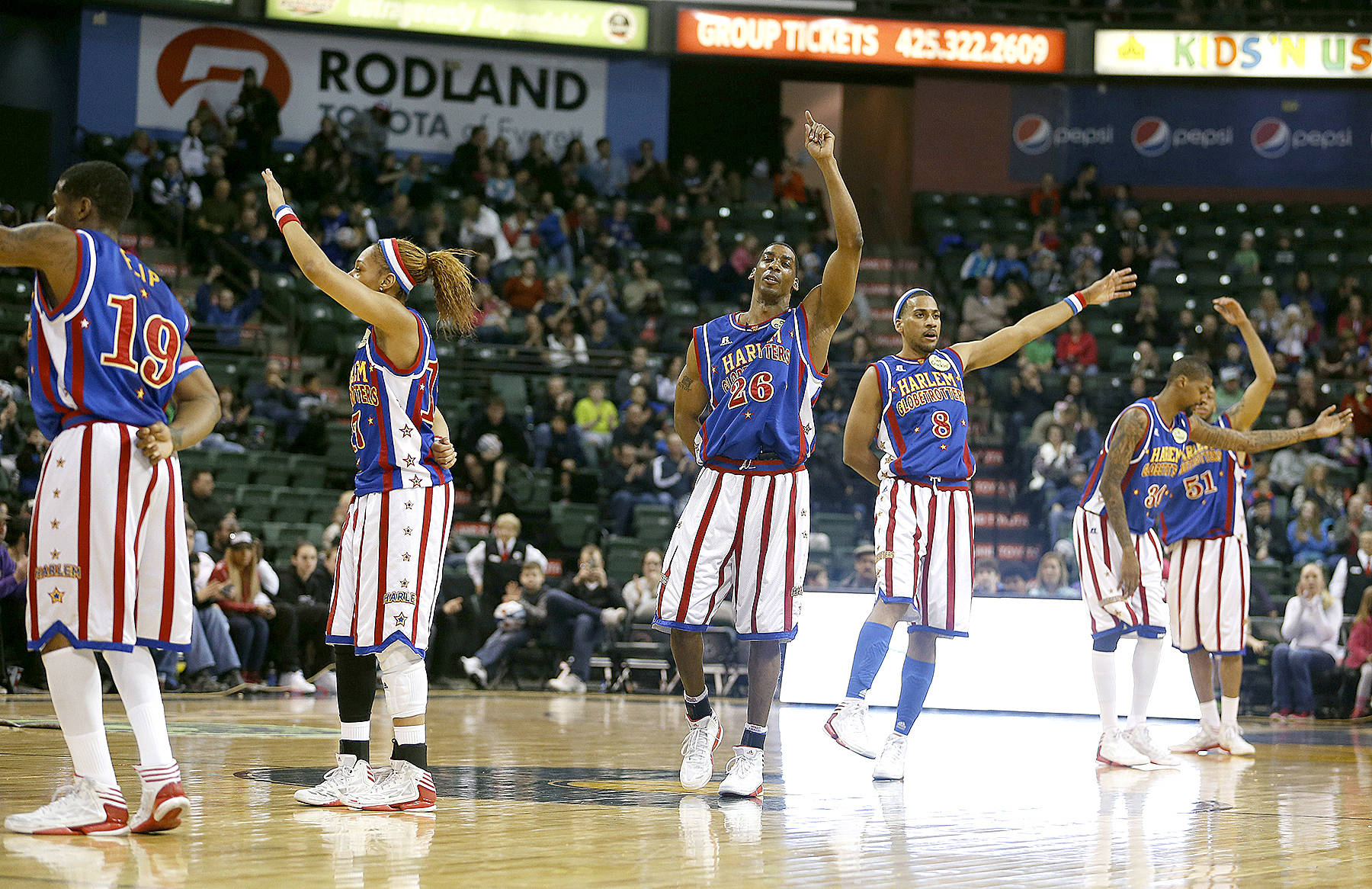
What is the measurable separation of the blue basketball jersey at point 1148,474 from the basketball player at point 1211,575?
1.13 ft

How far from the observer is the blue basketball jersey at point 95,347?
180 inches

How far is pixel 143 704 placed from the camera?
459cm

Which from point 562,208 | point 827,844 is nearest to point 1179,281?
point 562,208

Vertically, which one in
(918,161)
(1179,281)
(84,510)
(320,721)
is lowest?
(320,721)

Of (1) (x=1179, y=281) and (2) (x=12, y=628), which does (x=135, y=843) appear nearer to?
(2) (x=12, y=628)

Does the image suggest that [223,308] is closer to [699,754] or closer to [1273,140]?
[699,754]

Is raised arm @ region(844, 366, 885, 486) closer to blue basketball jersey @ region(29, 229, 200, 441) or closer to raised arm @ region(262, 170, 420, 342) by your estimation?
raised arm @ region(262, 170, 420, 342)

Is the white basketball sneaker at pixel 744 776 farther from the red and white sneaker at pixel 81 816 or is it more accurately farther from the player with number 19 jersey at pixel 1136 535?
the player with number 19 jersey at pixel 1136 535

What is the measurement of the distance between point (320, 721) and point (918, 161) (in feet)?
56.7

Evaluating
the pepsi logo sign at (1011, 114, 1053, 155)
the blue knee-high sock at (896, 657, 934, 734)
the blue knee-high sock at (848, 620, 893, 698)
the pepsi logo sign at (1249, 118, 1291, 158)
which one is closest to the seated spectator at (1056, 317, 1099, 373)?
the pepsi logo sign at (1011, 114, 1053, 155)

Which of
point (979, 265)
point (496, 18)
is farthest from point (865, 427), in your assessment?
point (496, 18)

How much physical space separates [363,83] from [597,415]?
7.94 metres

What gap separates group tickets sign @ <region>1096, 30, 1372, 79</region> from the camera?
2180cm

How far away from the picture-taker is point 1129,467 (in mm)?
8492
